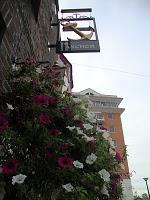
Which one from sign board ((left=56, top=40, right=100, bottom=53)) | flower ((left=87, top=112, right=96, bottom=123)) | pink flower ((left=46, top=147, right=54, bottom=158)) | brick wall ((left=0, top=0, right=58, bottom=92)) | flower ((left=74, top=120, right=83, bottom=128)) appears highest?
sign board ((left=56, top=40, right=100, bottom=53))

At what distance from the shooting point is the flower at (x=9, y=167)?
2.78 m

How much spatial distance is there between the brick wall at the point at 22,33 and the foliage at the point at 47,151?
381mm

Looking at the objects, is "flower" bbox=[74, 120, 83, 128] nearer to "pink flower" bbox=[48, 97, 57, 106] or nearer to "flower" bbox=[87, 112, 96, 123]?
"pink flower" bbox=[48, 97, 57, 106]

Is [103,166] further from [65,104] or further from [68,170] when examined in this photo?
[65,104]

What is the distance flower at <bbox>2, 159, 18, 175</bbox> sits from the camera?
9.11 ft

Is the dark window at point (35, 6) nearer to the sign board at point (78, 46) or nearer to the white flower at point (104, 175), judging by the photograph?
the sign board at point (78, 46)

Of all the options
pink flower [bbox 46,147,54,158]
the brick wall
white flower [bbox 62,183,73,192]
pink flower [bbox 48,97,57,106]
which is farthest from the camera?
the brick wall

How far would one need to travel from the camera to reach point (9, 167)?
281cm

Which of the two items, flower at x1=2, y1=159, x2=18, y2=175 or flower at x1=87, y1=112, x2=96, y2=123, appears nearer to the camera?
flower at x1=2, y1=159, x2=18, y2=175

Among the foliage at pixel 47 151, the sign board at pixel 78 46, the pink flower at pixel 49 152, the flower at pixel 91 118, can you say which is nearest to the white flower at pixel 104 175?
the foliage at pixel 47 151

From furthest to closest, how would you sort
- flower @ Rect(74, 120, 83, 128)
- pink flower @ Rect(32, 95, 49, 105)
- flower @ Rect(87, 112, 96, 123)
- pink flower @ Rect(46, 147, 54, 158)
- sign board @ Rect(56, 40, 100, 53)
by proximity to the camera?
1. sign board @ Rect(56, 40, 100, 53)
2. flower @ Rect(87, 112, 96, 123)
3. flower @ Rect(74, 120, 83, 128)
4. pink flower @ Rect(32, 95, 49, 105)
5. pink flower @ Rect(46, 147, 54, 158)

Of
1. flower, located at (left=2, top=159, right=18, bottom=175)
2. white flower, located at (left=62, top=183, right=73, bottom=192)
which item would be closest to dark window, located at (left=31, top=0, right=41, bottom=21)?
flower, located at (left=2, top=159, right=18, bottom=175)

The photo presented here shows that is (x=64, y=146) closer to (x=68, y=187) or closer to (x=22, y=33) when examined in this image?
(x=68, y=187)

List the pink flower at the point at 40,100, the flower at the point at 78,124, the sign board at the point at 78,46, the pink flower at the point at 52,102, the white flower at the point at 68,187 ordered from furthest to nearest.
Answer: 1. the sign board at the point at 78,46
2. the flower at the point at 78,124
3. the pink flower at the point at 52,102
4. the pink flower at the point at 40,100
5. the white flower at the point at 68,187
